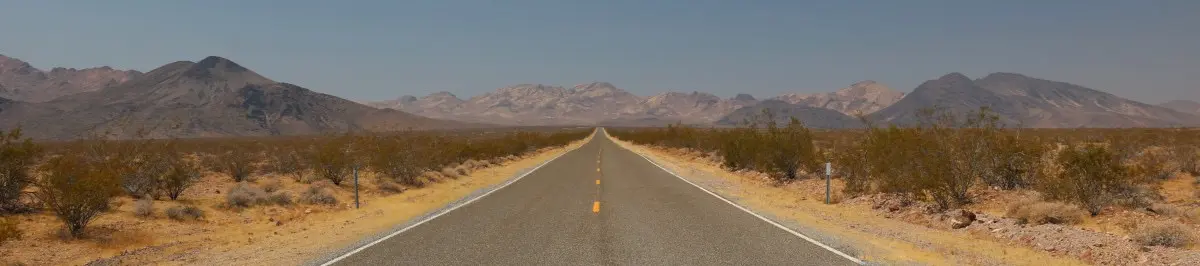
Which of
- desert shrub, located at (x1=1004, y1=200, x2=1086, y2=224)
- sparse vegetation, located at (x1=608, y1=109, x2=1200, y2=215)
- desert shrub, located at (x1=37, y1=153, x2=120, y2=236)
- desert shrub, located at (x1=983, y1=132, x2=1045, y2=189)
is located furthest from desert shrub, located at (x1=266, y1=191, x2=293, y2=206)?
desert shrub, located at (x1=983, y1=132, x2=1045, y2=189)

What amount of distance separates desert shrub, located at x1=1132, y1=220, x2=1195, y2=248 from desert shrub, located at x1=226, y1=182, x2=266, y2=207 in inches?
698

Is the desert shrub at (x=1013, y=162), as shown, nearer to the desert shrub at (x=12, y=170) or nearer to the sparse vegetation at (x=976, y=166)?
the sparse vegetation at (x=976, y=166)

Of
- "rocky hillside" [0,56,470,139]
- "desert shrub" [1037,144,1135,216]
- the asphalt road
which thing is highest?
"rocky hillside" [0,56,470,139]

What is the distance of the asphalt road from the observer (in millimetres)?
8344

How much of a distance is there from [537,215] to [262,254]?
16.2ft

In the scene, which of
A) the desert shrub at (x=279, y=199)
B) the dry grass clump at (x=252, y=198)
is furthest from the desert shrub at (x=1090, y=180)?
the dry grass clump at (x=252, y=198)

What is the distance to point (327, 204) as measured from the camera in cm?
1686

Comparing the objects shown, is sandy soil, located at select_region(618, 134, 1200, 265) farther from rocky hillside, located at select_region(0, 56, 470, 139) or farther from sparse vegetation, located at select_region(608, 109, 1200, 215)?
rocky hillside, located at select_region(0, 56, 470, 139)

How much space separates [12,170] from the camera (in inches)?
505

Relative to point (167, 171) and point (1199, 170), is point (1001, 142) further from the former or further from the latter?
point (167, 171)

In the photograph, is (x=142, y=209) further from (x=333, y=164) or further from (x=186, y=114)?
(x=186, y=114)

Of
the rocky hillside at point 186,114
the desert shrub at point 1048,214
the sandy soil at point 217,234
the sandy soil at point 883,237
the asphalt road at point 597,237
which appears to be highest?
the rocky hillside at point 186,114

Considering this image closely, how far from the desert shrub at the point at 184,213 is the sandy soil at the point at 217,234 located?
0.58ft

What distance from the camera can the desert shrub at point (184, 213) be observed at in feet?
45.2
